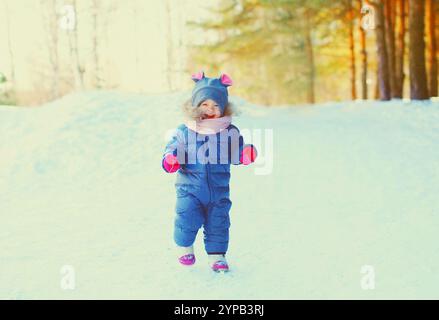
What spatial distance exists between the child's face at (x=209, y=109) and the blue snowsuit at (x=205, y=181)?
0.14m

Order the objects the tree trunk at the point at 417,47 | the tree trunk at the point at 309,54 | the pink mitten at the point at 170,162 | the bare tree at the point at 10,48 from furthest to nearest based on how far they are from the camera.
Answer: the tree trunk at the point at 309,54, the bare tree at the point at 10,48, the tree trunk at the point at 417,47, the pink mitten at the point at 170,162

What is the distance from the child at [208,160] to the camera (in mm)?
3848

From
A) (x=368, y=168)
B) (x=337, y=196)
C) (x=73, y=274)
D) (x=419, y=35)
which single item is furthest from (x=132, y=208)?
(x=419, y=35)

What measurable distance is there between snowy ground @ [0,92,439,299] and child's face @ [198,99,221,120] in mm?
1197

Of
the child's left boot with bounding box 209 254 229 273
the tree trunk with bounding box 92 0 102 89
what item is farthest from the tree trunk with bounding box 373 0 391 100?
the child's left boot with bounding box 209 254 229 273

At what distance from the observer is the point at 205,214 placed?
4.01 meters

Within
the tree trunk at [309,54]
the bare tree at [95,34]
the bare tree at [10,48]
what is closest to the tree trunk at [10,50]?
the bare tree at [10,48]

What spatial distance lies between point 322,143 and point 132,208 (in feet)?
13.6

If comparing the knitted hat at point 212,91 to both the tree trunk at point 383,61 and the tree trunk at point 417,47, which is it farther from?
the tree trunk at point 383,61

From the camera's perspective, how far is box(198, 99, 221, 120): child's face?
12.6 ft

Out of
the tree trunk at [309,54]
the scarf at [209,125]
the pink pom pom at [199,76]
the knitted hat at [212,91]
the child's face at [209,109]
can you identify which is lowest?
the scarf at [209,125]

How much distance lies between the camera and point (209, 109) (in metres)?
3.86

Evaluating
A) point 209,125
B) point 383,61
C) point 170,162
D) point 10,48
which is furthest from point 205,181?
point 10,48

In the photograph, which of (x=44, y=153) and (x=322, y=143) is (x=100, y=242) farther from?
(x=322, y=143)
